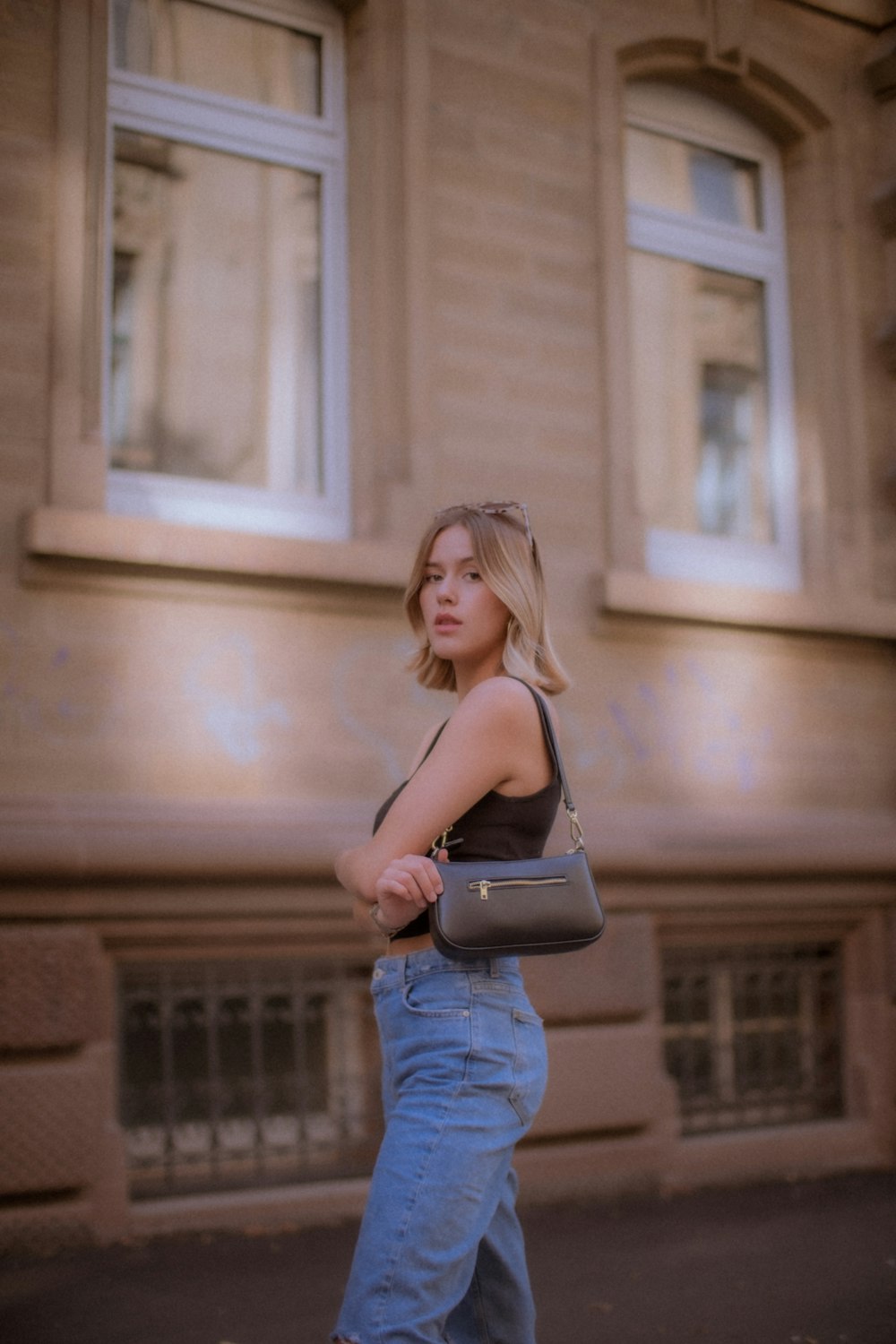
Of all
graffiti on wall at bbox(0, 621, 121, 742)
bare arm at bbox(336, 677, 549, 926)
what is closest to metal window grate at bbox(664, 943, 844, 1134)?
graffiti on wall at bbox(0, 621, 121, 742)

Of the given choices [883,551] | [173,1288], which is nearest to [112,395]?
[173,1288]

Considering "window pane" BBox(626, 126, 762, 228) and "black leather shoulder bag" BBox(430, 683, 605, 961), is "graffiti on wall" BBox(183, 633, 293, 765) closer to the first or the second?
"black leather shoulder bag" BBox(430, 683, 605, 961)

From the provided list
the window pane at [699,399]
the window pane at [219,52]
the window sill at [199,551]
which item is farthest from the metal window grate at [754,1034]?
the window pane at [219,52]

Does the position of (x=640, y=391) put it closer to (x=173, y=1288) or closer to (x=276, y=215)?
(x=276, y=215)

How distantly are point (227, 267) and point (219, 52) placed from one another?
0.88 m

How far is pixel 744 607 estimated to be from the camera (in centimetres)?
614

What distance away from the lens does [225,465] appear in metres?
5.53

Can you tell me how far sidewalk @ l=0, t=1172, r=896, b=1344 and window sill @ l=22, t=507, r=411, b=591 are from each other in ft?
7.45

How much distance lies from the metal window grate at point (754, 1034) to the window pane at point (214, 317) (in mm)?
2745

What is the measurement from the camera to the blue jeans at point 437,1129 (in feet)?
6.95

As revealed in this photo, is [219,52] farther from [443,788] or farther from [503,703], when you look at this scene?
[443,788]

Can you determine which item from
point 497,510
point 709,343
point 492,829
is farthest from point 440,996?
point 709,343

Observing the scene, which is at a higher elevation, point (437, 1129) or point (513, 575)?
point (513, 575)

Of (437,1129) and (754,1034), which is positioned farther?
(754,1034)
